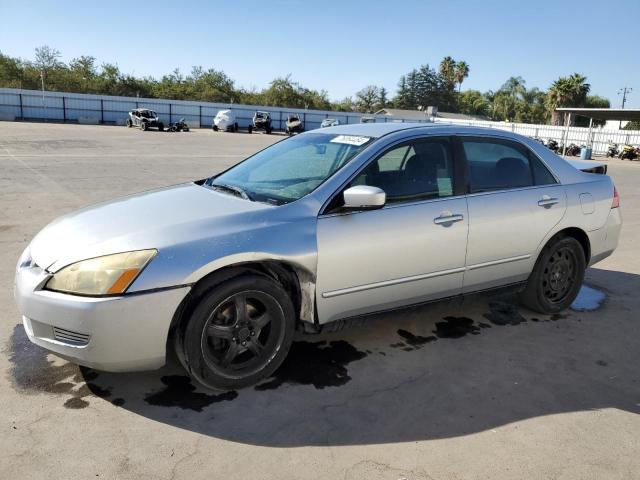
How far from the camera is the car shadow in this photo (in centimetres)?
289

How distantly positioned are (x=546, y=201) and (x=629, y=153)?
1257 inches

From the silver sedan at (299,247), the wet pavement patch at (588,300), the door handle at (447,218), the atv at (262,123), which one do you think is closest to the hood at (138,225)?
the silver sedan at (299,247)

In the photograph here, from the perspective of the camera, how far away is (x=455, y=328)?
4328 mm

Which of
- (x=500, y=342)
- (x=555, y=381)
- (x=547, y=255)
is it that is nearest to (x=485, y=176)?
(x=547, y=255)

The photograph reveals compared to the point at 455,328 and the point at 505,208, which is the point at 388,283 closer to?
the point at 455,328

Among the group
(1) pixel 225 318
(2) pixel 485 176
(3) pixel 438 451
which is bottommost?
(3) pixel 438 451

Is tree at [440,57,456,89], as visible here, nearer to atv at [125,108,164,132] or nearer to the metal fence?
the metal fence

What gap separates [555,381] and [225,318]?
217cm

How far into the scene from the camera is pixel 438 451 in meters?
2.69

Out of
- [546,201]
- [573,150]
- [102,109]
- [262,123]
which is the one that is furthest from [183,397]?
[102,109]

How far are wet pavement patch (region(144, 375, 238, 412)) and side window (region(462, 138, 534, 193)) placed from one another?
2335 mm

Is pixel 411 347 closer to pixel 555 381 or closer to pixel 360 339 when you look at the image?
pixel 360 339

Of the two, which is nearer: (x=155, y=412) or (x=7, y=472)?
(x=7, y=472)

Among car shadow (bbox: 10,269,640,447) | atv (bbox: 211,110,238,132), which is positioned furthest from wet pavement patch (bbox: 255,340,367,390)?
atv (bbox: 211,110,238,132)
